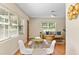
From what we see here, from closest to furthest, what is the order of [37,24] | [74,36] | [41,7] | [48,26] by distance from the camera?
[74,36], [41,7], [48,26], [37,24]

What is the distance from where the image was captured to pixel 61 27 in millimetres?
10961

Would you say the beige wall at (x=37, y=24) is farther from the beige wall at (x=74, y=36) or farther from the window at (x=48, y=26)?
the beige wall at (x=74, y=36)

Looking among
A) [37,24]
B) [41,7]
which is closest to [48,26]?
[37,24]

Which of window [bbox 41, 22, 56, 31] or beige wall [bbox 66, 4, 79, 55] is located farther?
window [bbox 41, 22, 56, 31]

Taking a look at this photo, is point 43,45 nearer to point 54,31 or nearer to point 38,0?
point 38,0

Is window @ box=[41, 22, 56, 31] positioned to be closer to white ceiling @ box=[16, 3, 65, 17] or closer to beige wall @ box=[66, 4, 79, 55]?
white ceiling @ box=[16, 3, 65, 17]

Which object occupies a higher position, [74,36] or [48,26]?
[48,26]

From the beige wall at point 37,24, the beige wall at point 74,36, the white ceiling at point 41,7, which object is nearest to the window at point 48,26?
the beige wall at point 37,24

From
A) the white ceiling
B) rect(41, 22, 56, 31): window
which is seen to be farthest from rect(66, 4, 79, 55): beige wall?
rect(41, 22, 56, 31): window

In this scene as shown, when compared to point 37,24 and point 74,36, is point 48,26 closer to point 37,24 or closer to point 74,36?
point 37,24
